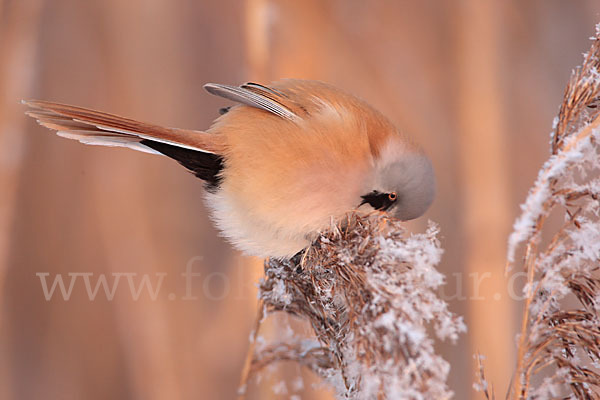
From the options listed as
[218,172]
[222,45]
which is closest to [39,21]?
[222,45]

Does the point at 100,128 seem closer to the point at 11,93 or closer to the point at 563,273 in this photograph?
the point at 11,93

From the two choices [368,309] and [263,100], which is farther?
[263,100]

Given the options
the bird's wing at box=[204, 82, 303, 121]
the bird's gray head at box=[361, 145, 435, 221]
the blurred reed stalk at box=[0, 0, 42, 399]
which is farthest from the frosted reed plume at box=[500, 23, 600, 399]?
the blurred reed stalk at box=[0, 0, 42, 399]

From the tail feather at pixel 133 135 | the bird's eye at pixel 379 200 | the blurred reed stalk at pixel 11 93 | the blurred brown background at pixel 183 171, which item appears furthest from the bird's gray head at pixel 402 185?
the blurred reed stalk at pixel 11 93

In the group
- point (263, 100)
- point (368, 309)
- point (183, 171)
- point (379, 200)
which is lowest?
point (368, 309)

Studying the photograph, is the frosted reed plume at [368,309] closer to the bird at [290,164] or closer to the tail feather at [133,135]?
the bird at [290,164]

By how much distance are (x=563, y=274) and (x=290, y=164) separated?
1.98 ft

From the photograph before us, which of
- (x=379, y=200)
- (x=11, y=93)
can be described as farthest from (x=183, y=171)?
(x=379, y=200)

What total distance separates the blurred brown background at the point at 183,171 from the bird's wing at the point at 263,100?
45 centimetres

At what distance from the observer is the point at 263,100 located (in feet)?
4.20

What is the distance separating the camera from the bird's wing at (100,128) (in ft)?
3.63

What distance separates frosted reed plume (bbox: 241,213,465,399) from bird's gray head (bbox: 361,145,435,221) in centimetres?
15

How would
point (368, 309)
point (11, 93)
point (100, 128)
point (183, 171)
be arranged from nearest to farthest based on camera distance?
point (368, 309)
point (100, 128)
point (11, 93)
point (183, 171)

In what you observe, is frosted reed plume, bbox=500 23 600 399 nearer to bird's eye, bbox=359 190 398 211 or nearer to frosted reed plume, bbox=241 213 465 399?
frosted reed plume, bbox=241 213 465 399
